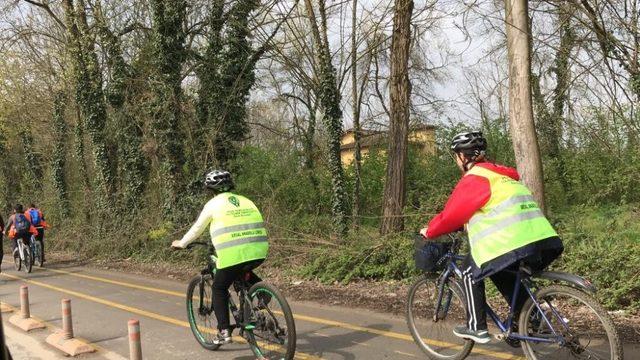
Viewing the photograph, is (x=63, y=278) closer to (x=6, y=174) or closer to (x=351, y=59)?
(x=351, y=59)

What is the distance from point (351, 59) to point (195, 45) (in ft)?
17.7

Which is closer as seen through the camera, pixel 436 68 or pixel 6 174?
pixel 436 68

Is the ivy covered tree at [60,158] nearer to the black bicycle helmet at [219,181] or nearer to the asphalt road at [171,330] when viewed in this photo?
the asphalt road at [171,330]

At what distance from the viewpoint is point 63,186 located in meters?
26.4

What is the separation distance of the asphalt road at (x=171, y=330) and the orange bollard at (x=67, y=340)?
0.33 ft

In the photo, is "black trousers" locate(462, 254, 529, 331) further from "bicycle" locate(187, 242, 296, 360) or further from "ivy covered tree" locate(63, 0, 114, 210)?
"ivy covered tree" locate(63, 0, 114, 210)

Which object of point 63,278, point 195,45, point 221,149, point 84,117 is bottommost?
point 63,278

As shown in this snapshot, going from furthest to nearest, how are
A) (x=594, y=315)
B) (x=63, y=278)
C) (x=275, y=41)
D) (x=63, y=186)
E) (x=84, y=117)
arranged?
(x=63, y=186), (x=84, y=117), (x=275, y=41), (x=63, y=278), (x=594, y=315)

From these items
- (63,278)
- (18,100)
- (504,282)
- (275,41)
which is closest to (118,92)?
(275,41)

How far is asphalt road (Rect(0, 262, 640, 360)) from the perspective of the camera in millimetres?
6043

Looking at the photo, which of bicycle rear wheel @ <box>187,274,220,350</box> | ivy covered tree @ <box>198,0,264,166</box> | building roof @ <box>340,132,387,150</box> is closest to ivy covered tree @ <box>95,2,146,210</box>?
ivy covered tree @ <box>198,0,264,166</box>

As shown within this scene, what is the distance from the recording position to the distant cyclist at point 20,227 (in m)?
17.2

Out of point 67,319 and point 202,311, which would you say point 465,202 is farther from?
point 67,319

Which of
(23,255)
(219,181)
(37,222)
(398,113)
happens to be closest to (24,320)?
(219,181)
